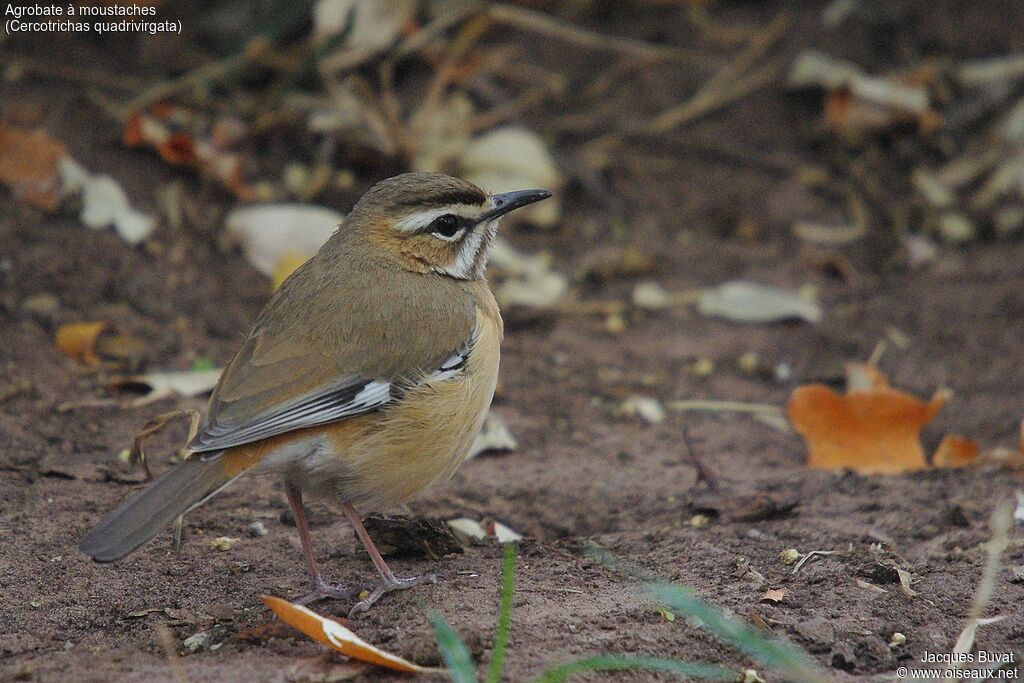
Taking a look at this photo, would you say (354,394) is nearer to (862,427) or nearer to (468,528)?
(468,528)

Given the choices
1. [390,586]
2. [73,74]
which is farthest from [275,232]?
[390,586]

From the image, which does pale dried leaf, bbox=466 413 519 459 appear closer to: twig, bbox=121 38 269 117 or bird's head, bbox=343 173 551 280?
bird's head, bbox=343 173 551 280

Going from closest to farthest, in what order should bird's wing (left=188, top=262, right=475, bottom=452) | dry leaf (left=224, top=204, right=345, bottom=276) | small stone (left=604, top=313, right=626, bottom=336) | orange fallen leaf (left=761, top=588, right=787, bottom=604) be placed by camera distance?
orange fallen leaf (left=761, top=588, right=787, bottom=604), bird's wing (left=188, top=262, right=475, bottom=452), dry leaf (left=224, top=204, right=345, bottom=276), small stone (left=604, top=313, right=626, bottom=336)

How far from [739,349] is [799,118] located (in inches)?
→ 99.4

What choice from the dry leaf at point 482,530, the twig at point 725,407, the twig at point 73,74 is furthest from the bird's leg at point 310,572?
the twig at point 73,74

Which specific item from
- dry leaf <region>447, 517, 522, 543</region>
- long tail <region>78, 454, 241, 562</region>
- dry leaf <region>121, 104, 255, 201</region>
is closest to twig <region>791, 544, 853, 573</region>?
dry leaf <region>447, 517, 522, 543</region>

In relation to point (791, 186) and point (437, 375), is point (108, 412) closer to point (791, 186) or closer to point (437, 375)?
point (437, 375)

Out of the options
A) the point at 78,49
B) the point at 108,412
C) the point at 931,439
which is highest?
the point at 78,49

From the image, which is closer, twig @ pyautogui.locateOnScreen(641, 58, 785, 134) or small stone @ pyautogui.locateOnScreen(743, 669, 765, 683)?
small stone @ pyautogui.locateOnScreen(743, 669, 765, 683)

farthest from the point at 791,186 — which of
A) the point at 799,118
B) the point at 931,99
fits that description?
the point at 931,99

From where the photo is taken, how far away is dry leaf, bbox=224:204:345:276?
7633 mm

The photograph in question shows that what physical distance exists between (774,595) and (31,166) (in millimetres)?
5167

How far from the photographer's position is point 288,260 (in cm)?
729

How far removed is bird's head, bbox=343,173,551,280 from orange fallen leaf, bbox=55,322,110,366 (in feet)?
5.72
